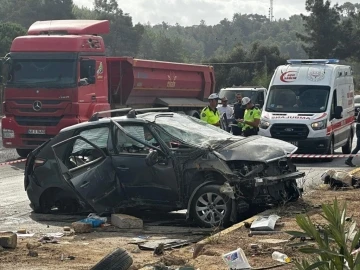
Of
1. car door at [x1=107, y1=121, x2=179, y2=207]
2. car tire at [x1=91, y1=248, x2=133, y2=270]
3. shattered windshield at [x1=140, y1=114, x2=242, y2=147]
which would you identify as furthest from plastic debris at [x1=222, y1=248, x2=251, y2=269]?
shattered windshield at [x1=140, y1=114, x2=242, y2=147]

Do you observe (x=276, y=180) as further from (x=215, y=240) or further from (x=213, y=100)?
(x=213, y=100)

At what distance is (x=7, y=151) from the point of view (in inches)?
922

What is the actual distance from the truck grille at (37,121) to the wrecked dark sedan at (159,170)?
323 inches

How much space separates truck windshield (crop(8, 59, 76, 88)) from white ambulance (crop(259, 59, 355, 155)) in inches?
192

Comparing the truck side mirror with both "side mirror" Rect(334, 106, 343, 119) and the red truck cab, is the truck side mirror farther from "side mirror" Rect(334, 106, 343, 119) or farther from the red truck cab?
"side mirror" Rect(334, 106, 343, 119)

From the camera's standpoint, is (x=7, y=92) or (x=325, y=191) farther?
(x=7, y=92)

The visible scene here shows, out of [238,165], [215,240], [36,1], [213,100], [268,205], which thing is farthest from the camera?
[36,1]

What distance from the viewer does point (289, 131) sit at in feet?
67.8

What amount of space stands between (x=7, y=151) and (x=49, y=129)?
A: 344cm

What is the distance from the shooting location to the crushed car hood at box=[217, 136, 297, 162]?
10961mm

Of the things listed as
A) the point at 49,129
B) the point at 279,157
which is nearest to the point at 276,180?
the point at 279,157

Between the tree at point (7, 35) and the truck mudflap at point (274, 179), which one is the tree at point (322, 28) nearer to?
the tree at point (7, 35)

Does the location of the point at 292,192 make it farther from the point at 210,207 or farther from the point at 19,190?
the point at 19,190

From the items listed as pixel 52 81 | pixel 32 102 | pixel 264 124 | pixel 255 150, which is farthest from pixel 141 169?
pixel 264 124
